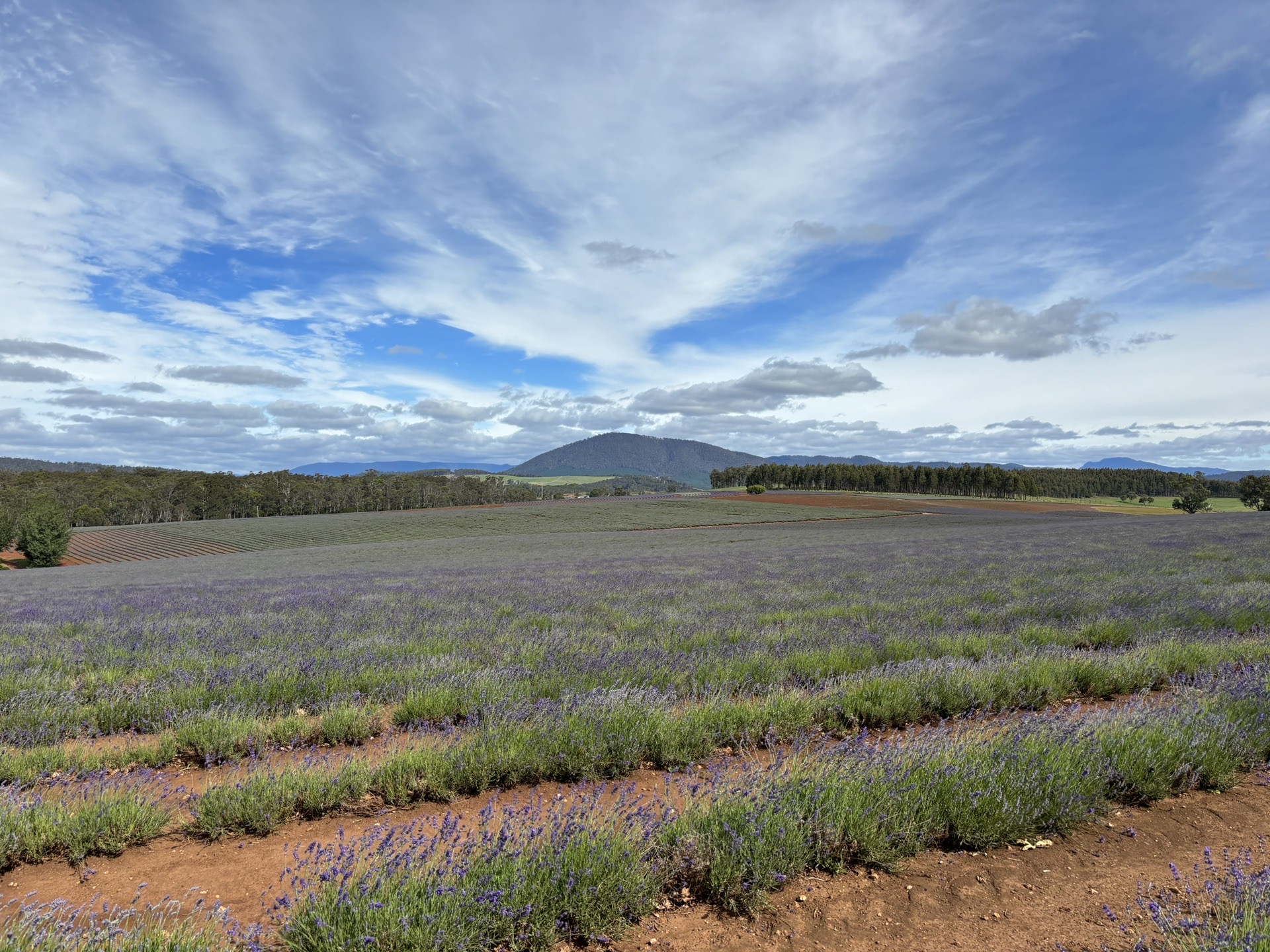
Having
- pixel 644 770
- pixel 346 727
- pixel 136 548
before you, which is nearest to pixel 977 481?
pixel 136 548

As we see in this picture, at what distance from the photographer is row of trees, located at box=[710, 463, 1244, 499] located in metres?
145

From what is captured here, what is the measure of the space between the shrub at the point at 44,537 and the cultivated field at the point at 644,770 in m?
61.7

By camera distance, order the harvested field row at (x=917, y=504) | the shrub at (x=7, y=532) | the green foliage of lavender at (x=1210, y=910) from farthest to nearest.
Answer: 1. the harvested field row at (x=917, y=504)
2. the shrub at (x=7, y=532)
3. the green foliage of lavender at (x=1210, y=910)

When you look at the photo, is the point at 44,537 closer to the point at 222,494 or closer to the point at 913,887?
the point at 913,887

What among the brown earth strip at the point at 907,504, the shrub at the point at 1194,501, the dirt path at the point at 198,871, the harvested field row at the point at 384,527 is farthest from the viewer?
the shrub at the point at 1194,501

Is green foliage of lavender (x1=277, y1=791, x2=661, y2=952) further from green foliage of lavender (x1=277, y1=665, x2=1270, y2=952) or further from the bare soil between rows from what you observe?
the bare soil between rows

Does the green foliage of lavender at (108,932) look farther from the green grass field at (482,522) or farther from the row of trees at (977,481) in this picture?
the row of trees at (977,481)

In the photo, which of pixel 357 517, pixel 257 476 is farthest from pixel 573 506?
pixel 257 476

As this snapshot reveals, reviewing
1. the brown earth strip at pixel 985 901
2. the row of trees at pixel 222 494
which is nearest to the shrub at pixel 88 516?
the row of trees at pixel 222 494

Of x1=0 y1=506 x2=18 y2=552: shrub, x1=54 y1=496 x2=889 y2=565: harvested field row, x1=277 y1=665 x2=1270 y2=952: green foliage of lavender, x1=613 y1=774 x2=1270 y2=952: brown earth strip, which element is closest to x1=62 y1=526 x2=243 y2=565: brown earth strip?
x1=54 y1=496 x2=889 y2=565: harvested field row

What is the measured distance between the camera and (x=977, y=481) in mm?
146625

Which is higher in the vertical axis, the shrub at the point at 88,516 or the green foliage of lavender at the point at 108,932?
the green foliage of lavender at the point at 108,932

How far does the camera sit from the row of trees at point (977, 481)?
145375mm

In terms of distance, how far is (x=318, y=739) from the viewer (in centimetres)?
518
